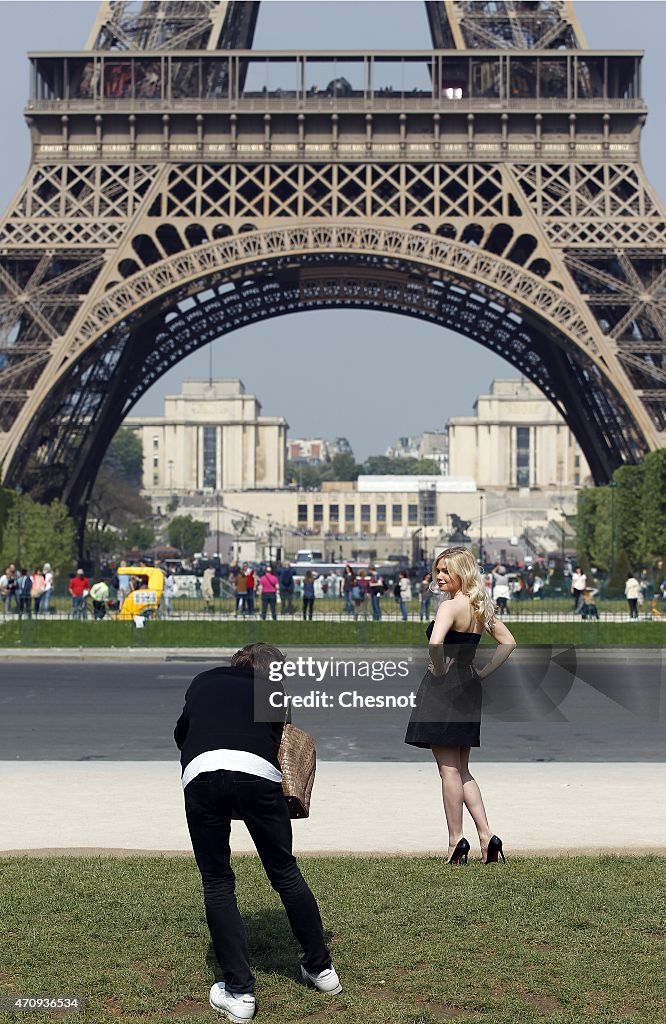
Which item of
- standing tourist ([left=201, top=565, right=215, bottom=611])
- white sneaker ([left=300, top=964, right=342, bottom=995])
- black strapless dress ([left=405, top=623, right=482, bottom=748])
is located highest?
black strapless dress ([left=405, top=623, right=482, bottom=748])

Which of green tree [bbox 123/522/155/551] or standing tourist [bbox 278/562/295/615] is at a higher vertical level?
green tree [bbox 123/522/155/551]

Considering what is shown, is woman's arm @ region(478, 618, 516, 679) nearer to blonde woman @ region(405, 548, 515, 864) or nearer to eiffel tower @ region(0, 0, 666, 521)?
blonde woman @ region(405, 548, 515, 864)

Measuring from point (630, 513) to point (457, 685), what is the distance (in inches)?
2086

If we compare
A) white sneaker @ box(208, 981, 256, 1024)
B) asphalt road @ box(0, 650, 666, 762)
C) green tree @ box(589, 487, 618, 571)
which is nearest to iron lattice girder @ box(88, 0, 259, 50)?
green tree @ box(589, 487, 618, 571)

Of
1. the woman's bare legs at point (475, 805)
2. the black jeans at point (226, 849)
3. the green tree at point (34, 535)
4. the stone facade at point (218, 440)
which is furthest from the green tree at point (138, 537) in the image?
the black jeans at point (226, 849)

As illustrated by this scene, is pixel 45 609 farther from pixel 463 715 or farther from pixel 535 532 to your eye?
pixel 535 532

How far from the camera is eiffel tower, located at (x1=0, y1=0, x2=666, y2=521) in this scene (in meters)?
50.3

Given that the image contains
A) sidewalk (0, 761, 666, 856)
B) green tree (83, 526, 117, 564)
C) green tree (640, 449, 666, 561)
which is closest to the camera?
sidewalk (0, 761, 666, 856)

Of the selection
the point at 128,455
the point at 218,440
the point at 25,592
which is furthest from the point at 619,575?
the point at 128,455

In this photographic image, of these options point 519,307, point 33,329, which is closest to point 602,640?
point 519,307

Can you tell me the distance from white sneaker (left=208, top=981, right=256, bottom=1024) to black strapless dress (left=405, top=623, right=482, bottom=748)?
9.44ft

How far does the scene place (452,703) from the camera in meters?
9.72

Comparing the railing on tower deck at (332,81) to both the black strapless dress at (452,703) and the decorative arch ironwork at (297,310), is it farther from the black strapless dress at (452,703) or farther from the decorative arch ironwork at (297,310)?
the black strapless dress at (452,703)

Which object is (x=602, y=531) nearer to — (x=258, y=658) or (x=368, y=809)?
(x=368, y=809)
